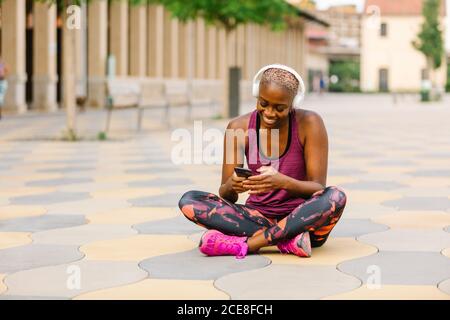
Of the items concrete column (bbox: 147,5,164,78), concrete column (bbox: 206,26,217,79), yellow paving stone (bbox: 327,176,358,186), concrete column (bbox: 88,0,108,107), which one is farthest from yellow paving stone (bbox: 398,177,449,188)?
concrete column (bbox: 206,26,217,79)

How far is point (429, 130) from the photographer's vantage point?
21625 millimetres

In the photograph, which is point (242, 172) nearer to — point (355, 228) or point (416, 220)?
point (355, 228)

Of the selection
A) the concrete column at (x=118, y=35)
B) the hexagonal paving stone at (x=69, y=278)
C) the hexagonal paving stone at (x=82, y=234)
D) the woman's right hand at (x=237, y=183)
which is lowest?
the hexagonal paving stone at (x=82, y=234)

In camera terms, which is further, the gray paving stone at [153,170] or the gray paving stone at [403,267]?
the gray paving stone at [153,170]

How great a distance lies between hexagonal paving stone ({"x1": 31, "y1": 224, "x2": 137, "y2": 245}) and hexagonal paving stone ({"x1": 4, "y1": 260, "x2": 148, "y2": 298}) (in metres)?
0.76

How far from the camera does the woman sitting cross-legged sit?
5504 mm

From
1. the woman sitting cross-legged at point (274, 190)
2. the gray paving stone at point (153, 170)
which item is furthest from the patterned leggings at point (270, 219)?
the gray paving stone at point (153, 170)

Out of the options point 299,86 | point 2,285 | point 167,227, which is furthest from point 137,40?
point 2,285

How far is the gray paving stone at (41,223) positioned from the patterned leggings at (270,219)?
134cm

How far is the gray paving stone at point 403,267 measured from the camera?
498cm

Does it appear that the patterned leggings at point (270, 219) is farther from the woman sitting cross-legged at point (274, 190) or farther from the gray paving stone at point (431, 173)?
the gray paving stone at point (431, 173)

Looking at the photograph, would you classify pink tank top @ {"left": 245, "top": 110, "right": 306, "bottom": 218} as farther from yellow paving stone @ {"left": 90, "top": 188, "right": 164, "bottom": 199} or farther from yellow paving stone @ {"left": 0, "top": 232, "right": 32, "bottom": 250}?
yellow paving stone @ {"left": 90, "top": 188, "right": 164, "bottom": 199}

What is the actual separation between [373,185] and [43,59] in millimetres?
21883
